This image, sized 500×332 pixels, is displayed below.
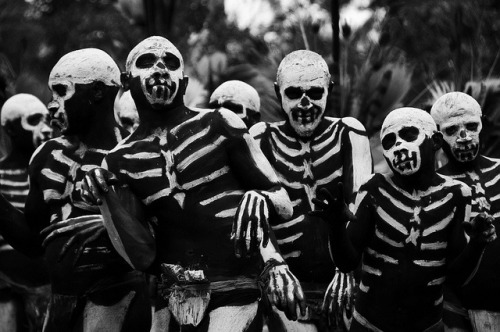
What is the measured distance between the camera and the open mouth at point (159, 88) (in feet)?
24.5

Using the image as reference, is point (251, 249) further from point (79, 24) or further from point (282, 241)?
point (79, 24)

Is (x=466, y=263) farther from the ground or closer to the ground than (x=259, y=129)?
closer to the ground

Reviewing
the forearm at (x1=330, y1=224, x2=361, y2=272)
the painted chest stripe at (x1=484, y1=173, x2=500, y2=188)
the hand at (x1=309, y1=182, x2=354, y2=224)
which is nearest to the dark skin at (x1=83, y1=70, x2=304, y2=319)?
the hand at (x1=309, y1=182, x2=354, y2=224)

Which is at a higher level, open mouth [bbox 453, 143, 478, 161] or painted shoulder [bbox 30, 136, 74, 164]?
painted shoulder [bbox 30, 136, 74, 164]

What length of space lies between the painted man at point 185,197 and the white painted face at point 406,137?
1.09 meters

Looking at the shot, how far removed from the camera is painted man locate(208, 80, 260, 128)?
1070 centimetres

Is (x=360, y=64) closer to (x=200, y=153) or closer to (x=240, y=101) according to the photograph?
(x=240, y=101)

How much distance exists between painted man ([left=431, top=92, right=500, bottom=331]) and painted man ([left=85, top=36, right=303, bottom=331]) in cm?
231

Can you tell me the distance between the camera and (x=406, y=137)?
8078 millimetres

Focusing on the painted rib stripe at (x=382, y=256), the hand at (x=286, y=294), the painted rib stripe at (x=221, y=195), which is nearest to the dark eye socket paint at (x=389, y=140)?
the painted rib stripe at (x=382, y=256)

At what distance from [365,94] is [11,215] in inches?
212

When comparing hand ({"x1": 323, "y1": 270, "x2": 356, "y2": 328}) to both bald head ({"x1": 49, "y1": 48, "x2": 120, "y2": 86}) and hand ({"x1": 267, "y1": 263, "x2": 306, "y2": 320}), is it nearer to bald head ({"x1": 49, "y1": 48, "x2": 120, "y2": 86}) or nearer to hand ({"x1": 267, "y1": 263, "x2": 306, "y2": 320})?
hand ({"x1": 267, "y1": 263, "x2": 306, "y2": 320})

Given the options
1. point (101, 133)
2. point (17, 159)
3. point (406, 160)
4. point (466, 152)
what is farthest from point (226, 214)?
point (17, 159)

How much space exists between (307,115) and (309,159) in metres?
0.30
